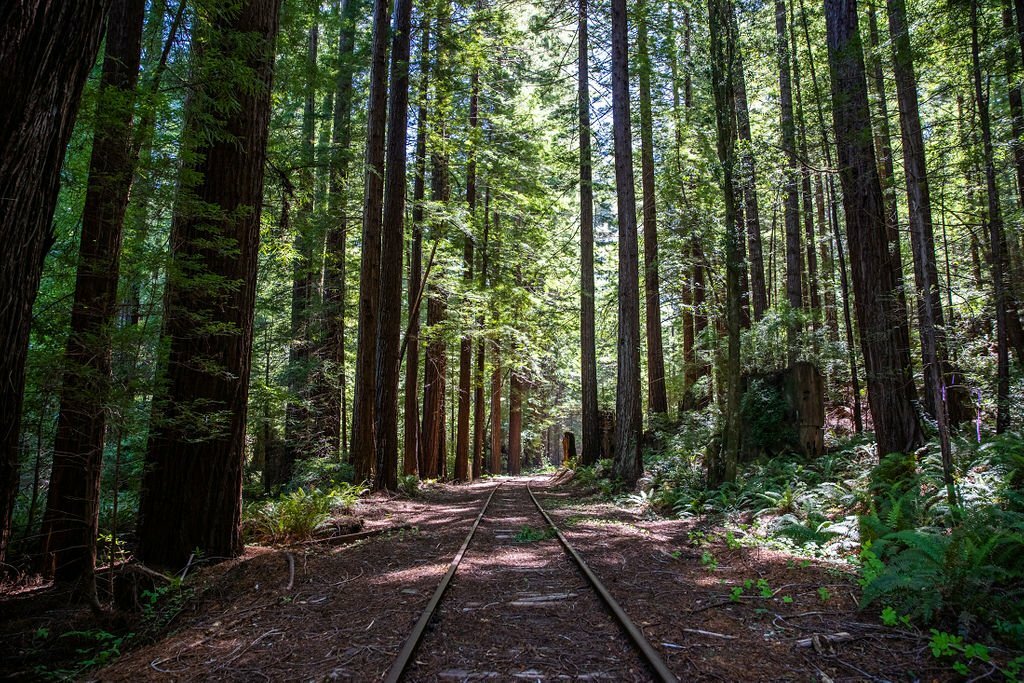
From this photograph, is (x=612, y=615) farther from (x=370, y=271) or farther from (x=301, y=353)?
(x=301, y=353)

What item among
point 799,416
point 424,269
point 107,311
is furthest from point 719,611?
point 424,269

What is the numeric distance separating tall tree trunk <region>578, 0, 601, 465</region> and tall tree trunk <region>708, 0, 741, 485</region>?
20.3 ft

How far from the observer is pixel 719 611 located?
4.04m

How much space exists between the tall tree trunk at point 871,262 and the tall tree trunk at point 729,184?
155 centimetres

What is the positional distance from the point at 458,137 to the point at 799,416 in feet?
39.0

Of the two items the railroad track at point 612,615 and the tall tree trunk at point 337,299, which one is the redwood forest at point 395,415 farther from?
the tall tree trunk at point 337,299

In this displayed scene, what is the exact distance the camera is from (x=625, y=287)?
480 inches

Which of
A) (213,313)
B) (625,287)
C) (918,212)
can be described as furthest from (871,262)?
(213,313)

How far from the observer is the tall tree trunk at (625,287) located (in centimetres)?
1182

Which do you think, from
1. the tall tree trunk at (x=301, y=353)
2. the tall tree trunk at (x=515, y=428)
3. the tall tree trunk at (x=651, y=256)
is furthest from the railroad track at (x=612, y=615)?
the tall tree trunk at (x=515, y=428)

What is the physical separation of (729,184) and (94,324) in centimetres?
883

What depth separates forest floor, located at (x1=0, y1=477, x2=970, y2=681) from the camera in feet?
10.3

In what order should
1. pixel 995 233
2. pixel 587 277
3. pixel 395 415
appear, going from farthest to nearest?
1. pixel 587 277
2. pixel 395 415
3. pixel 995 233

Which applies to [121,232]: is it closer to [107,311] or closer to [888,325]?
[107,311]
